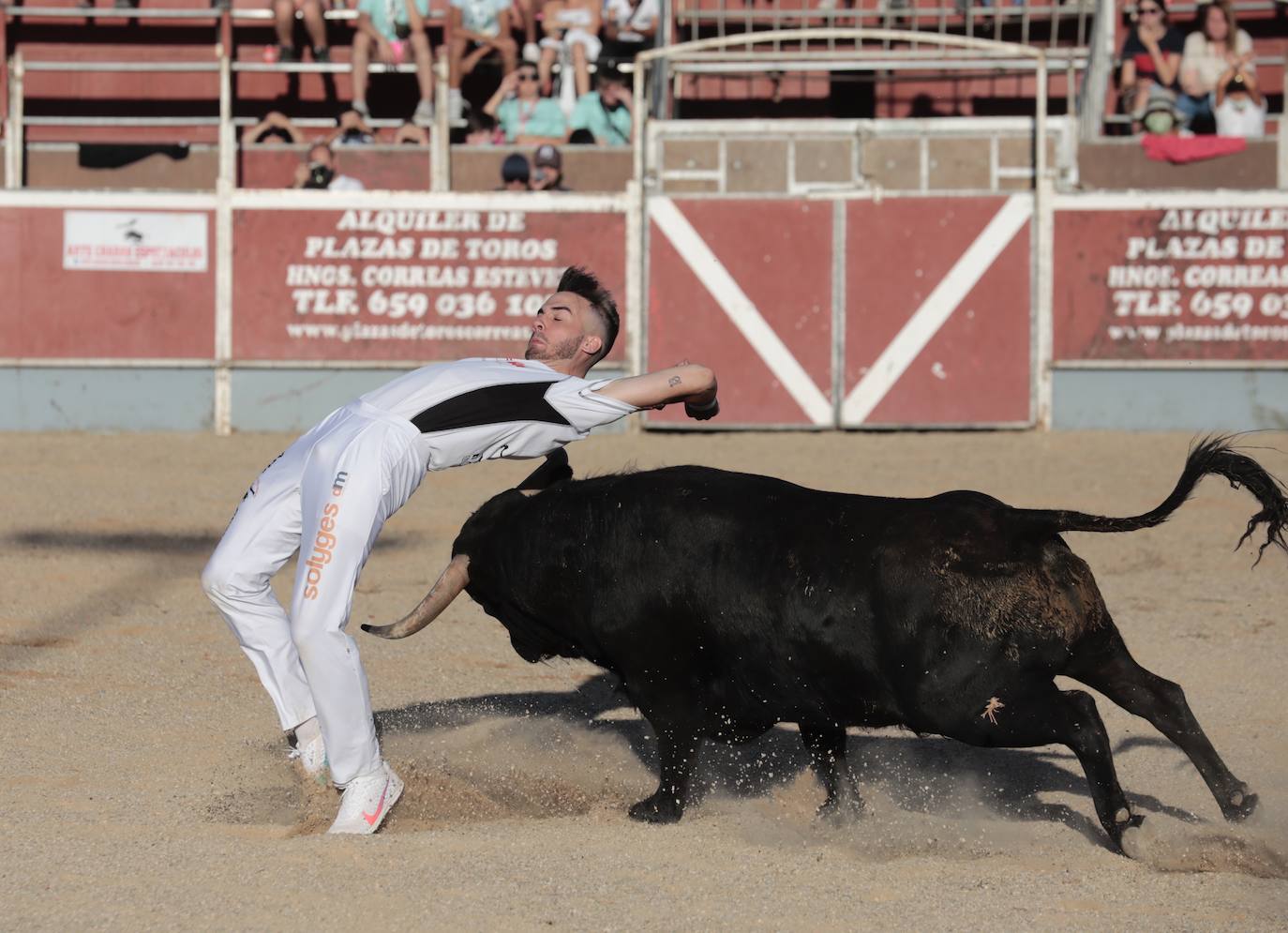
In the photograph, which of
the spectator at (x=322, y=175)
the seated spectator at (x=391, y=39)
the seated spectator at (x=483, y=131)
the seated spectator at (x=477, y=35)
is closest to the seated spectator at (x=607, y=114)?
the seated spectator at (x=483, y=131)

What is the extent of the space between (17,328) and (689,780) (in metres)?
9.32

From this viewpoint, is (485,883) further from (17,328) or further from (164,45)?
(164,45)

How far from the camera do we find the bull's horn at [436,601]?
4.73 m

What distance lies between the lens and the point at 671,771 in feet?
15.5

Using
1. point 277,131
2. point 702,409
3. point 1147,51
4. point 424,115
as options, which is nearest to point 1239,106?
point 1147,51

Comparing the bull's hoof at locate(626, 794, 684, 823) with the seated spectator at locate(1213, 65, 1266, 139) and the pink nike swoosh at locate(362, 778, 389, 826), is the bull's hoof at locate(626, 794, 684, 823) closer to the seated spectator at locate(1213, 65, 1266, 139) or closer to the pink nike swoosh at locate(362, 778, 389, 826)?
the pink nike swoosh at locate(362, 778, 389, 826)

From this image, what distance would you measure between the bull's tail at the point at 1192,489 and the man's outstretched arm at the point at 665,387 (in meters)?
0.89

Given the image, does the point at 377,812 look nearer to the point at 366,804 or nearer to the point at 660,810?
the point at 366,804

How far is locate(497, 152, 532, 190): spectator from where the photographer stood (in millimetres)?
12859

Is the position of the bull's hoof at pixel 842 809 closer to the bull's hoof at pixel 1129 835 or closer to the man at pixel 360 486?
the bull's hoof at pixel 1129 835

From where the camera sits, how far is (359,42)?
1469 centimetres

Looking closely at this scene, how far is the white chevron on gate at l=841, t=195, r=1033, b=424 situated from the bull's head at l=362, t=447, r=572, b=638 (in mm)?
7511

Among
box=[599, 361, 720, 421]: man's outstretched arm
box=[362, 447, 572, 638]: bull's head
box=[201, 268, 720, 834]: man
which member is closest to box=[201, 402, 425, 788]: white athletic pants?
box=[201, 268, 720, 834]: man

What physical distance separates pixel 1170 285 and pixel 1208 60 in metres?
2.53
